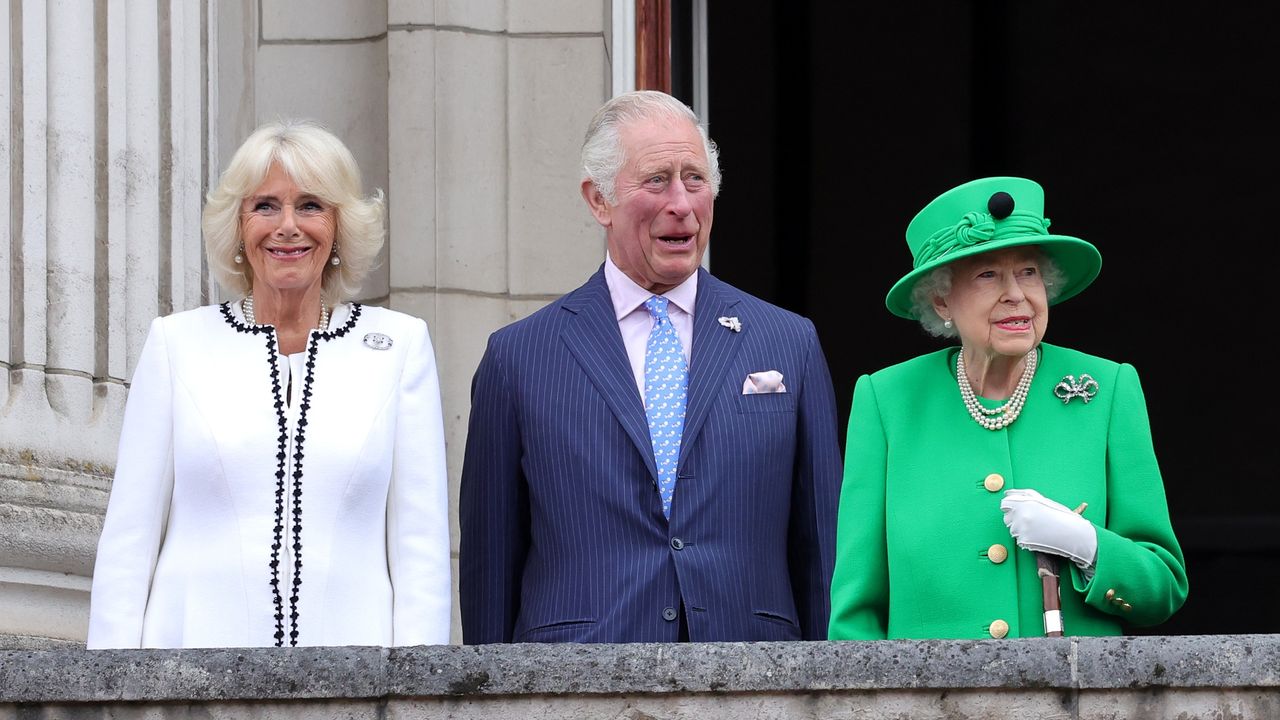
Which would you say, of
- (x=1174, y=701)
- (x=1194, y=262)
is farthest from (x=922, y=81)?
(x=1174, y=701)

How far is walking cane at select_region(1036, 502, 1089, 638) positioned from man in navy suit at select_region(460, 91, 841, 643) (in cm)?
62

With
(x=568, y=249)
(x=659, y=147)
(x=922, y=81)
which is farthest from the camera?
(x=922, y=81)

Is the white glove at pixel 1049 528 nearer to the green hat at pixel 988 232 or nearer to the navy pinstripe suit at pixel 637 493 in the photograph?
the green hat at pixel 988 232

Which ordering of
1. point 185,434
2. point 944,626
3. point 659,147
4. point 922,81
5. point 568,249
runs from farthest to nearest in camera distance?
point 922,81, point 568,249, point 659,147, point 185,434, point 944,626

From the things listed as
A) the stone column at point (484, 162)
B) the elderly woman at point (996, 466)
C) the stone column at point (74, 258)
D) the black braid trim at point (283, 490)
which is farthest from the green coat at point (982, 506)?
the stone column at point (484, 162)

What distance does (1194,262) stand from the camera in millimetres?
11055

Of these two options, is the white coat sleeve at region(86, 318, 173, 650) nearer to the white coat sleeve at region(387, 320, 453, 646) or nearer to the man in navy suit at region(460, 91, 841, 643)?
the white coat sleeve at region(387, 320, 453, 646)

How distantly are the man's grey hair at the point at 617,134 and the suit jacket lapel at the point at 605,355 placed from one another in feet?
0.64

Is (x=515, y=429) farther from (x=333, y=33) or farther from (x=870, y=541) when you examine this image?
(x=333, y=33)

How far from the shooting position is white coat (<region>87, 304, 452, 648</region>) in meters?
4.31

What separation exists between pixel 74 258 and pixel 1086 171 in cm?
618

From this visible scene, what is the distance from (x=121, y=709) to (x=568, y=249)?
327 centimetres

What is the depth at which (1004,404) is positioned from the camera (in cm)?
416

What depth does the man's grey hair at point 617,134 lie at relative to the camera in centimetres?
471
